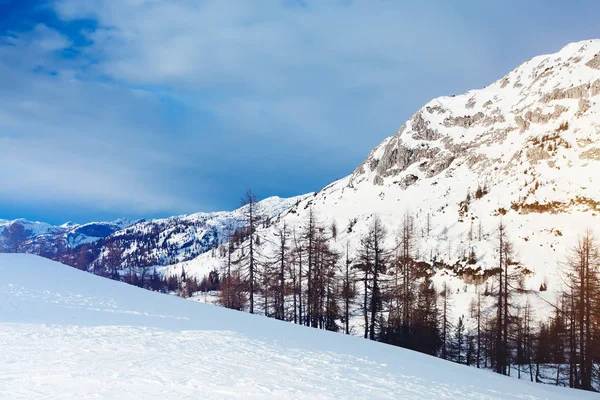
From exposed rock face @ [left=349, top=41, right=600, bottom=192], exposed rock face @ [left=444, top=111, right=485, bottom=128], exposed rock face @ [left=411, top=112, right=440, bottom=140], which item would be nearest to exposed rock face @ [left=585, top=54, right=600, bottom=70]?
exposed rock face @ [left=349, top=41, right=600, bottom=192]

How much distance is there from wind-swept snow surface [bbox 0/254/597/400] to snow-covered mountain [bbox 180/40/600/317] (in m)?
20.6

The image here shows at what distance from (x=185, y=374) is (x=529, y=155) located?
140 meters

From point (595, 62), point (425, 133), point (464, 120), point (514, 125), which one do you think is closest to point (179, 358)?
point (514, 125)

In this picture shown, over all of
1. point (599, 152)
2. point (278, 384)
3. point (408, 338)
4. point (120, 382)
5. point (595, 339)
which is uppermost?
point (599, 152)

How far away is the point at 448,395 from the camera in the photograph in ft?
27.6

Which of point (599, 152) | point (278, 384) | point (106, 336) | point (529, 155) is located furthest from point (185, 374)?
point (529, 155)

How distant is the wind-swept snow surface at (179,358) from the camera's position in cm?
614

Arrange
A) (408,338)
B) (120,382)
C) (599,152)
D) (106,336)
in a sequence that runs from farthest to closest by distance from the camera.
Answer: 1. (599,152)
2. (408,338)
3. (106,336)
4. (120,382)

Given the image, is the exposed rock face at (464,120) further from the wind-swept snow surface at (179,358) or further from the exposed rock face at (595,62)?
the wind-swept snow surface at (179,358)

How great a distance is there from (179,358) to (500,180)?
5346 inches

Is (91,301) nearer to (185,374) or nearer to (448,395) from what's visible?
(185,374)

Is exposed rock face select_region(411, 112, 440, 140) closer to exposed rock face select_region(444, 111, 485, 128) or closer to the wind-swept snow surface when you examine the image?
exposed rock face select_region(444, 111, 485, 128)

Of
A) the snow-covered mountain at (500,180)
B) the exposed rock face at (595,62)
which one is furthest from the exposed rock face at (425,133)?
the exposed rock face at (595,62)

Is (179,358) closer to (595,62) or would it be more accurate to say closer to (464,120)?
(595,62)
